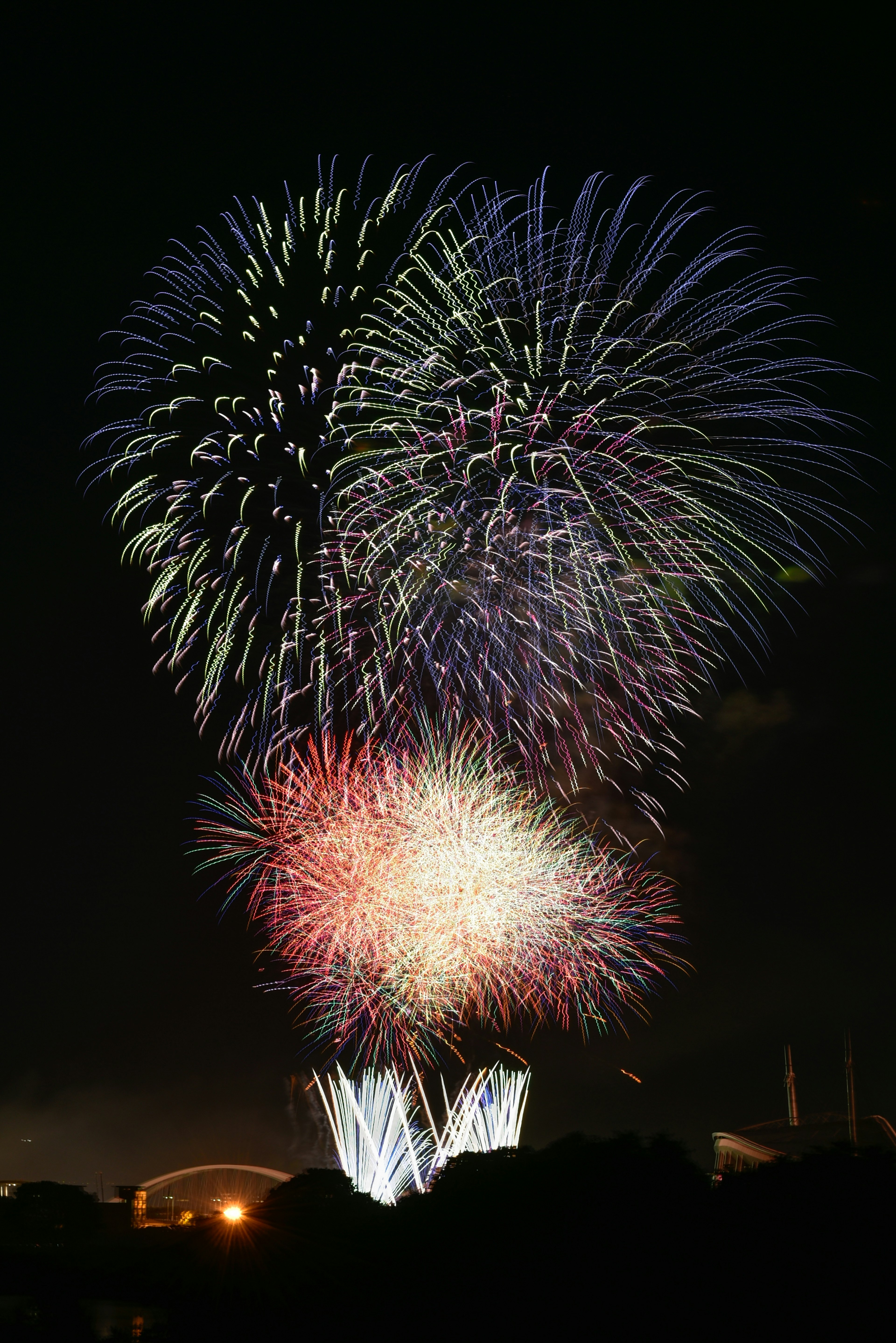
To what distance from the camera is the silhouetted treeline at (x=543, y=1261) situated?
18.5 m

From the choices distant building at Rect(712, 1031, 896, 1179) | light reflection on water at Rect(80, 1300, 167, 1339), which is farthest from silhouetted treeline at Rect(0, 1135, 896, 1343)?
distant building at Rect(712, 1031, 896, 1179)

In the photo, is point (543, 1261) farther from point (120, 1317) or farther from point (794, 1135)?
point (794, 1135)

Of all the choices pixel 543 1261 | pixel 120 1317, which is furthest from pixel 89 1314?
pixel 543 1261

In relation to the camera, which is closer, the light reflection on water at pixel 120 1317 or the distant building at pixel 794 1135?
the light reflection on water at pixel 120 1317

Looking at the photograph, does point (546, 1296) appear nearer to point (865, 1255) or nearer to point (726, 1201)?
point (726, 1201)

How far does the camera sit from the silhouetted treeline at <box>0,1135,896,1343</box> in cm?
1847

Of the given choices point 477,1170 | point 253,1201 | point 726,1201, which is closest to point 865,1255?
point 726,1201

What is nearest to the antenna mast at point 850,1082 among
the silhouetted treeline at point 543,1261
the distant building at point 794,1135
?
the distant building at point 794,1135

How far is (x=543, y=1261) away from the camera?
21.5 m

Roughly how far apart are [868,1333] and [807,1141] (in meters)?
53.9

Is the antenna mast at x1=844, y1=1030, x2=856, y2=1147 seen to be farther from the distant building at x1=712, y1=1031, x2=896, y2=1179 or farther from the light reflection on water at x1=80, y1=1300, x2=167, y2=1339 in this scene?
the light reflection on water at x1=80, y1=1300, x2=167, y2=1339

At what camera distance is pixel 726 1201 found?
2061cm

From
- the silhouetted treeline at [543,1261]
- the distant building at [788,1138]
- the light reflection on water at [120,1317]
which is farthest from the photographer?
the distant building at [788,1138]

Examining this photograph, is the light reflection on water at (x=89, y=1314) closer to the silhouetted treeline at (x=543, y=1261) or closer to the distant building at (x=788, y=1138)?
the silhouetted treeline at (x=543, y=1261)
